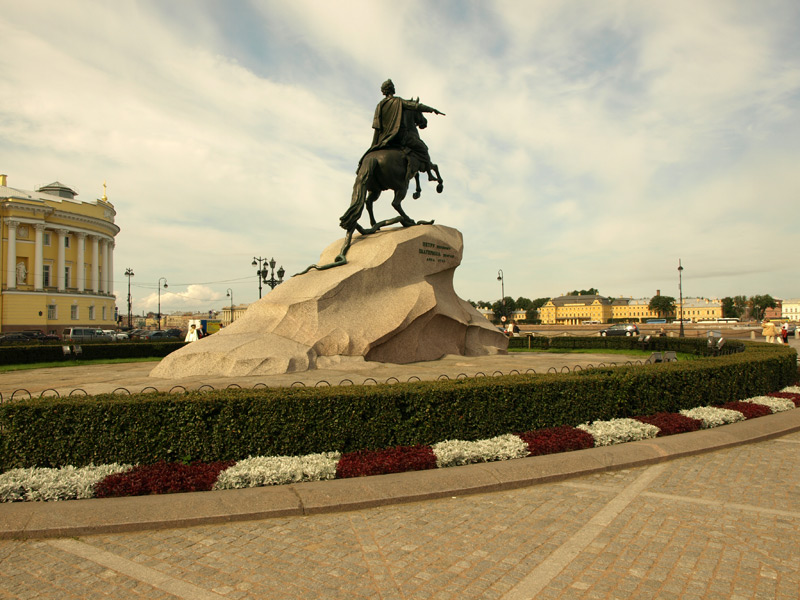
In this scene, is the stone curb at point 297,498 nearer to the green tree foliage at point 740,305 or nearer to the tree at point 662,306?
the tree at point 662,306

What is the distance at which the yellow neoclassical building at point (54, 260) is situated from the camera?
53.4 m

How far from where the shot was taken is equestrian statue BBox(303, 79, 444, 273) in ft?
51.7

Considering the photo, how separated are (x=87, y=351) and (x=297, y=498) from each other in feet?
62.7

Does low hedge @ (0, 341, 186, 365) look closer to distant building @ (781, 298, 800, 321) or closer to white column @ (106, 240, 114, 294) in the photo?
white column @ (106, 240, 114, 294)

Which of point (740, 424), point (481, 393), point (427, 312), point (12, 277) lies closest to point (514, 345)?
point (427, 312)

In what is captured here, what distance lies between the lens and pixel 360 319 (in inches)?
539

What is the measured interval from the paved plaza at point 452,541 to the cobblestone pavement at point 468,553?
0.05ft

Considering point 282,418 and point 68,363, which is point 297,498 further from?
point 68,363

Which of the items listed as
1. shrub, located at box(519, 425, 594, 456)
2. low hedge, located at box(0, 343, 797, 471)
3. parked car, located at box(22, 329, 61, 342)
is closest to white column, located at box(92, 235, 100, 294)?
parked car, located at box(22, 329, 61, 342)

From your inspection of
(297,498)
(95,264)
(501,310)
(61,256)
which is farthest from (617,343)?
(95,264)

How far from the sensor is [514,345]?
88.9ft

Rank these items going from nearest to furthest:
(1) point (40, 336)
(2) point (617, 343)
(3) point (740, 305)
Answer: (2) point (617, 343) → (1) point (40, 336) → (3) point (740, 305)

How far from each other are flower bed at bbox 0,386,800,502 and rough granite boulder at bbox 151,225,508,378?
17.3 feet

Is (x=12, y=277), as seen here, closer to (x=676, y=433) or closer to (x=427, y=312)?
(x=427, y=312)
